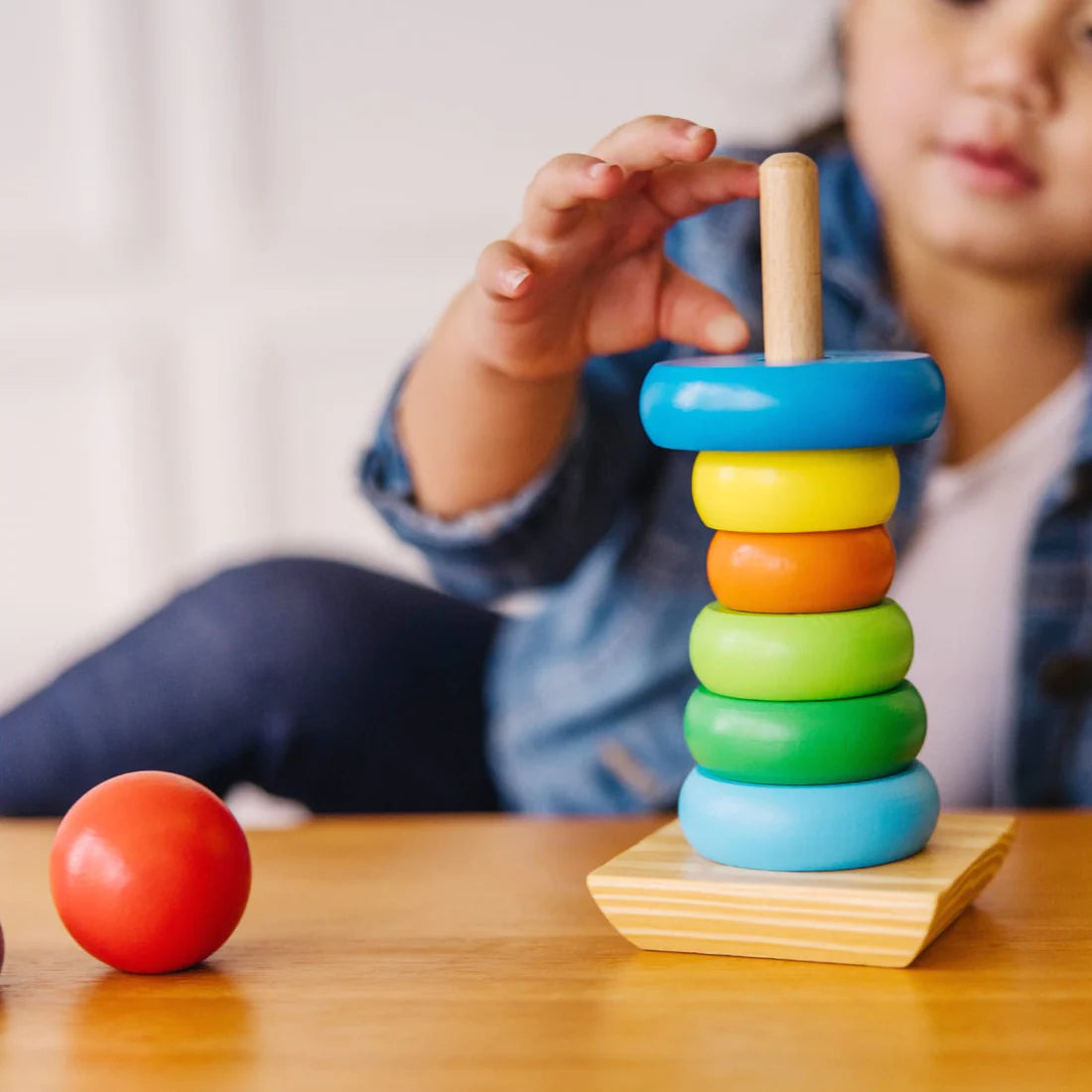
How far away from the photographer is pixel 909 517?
3.59 ft

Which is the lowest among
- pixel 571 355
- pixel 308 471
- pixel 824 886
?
pixel 308 471

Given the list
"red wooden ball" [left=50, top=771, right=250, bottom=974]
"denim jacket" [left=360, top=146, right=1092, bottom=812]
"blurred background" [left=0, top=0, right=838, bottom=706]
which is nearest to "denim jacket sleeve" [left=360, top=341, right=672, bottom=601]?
"denim jacket" [left=360, top=146, right=1092, bottom=812]

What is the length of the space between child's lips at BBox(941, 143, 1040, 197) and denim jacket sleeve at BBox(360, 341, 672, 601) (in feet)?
0.75

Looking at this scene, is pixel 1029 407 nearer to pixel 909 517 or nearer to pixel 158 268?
pixel 909 517

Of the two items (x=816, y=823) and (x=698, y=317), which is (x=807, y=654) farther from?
(x=698, y=317)

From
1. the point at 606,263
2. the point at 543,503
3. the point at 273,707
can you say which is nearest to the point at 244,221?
the point at 273,707

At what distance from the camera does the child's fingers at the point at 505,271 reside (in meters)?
0.61

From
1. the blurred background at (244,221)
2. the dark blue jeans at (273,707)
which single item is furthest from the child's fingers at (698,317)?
the blurred background at (244,221)

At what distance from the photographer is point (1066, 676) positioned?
1.04m

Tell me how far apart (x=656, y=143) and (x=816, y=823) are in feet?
0.87

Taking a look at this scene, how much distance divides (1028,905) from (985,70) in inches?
22.7

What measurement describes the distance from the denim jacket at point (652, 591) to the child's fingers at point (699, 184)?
1.01 ft

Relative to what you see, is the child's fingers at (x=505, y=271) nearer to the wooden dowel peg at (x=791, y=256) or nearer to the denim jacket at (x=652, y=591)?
the wooden dowel peg at (x=791, y=256)

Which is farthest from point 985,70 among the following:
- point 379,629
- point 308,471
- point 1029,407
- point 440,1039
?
point 308,471
